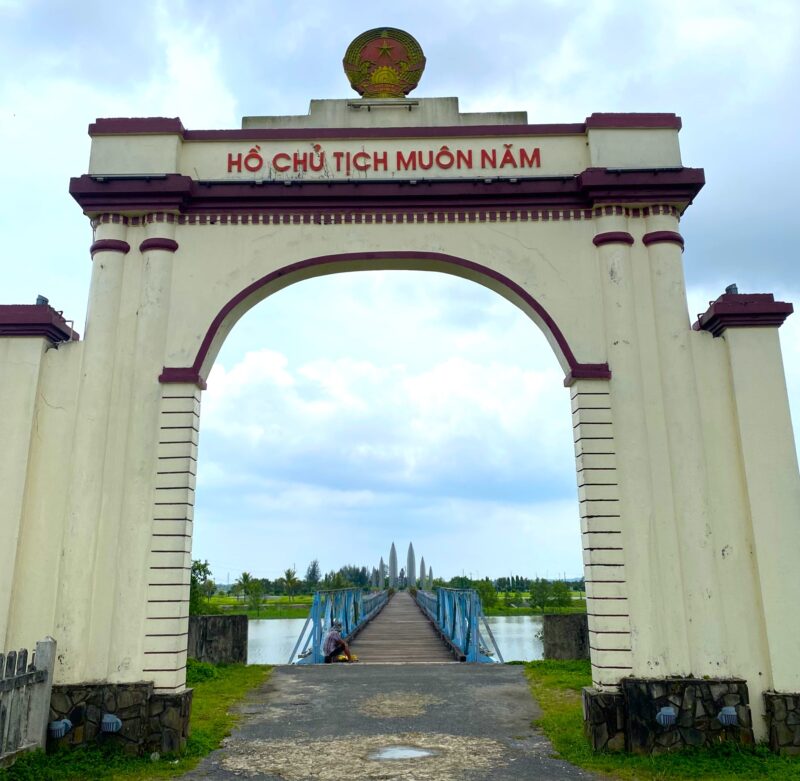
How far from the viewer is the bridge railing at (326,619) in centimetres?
1503

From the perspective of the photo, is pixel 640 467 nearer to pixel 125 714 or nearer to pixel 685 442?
pixel 685 442

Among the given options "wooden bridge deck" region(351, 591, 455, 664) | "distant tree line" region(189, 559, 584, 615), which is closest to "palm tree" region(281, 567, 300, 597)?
"distant tree line" region(189, 559, 584, 615)

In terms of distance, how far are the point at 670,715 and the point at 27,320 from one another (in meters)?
8.48

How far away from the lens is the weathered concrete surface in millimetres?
6855

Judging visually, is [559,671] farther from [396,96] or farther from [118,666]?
[396,96]

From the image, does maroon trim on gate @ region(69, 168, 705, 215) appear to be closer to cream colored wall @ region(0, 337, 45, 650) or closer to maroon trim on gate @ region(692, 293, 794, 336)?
maroon trim on gate @ region(692, 293, 794, 336)

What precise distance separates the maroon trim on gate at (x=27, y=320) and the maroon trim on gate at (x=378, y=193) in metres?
1.60

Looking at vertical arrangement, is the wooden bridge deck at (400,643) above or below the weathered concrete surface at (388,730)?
above

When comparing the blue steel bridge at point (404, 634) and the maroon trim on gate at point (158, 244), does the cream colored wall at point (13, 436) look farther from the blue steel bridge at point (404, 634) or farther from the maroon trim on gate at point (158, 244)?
the blue steel bridge at point (404, 634)

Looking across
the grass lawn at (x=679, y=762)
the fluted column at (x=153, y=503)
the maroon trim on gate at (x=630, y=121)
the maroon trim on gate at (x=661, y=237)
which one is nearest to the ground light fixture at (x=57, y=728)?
the fluted column at (x=153, y=503)

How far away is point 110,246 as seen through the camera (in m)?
8.95

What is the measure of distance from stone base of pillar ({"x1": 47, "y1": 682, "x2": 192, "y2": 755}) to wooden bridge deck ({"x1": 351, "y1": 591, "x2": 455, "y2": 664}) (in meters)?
6.81

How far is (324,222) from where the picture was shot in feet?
30.5

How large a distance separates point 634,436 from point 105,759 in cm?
679
